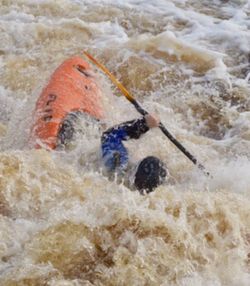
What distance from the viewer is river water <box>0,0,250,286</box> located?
10.9 feet

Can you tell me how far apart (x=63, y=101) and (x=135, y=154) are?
84 centimetres

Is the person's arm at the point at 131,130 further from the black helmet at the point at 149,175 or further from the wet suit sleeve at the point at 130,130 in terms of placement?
the black helmet at the point at 149,175

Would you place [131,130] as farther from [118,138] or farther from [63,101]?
[63,101]

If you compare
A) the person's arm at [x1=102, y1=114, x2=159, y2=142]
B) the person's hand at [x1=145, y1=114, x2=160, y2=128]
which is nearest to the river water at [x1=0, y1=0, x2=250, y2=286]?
the person's arm at [x1=102, y1=114, x2=159, y2=142]

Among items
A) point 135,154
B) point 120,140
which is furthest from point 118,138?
point 135,154

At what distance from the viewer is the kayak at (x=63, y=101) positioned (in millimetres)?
4797

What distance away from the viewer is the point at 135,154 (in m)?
4.95

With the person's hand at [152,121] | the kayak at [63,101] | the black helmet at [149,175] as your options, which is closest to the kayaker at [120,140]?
the person's hand at [152,121]

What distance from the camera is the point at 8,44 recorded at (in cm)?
726

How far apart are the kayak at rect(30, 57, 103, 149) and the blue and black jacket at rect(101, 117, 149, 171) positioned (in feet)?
1.47

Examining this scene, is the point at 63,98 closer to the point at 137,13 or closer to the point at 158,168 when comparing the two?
the point at 158,168

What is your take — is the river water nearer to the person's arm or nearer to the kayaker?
the kayaker

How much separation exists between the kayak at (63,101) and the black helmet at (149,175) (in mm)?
857

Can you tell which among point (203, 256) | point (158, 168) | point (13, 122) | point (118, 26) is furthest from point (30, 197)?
point (118, 26)
